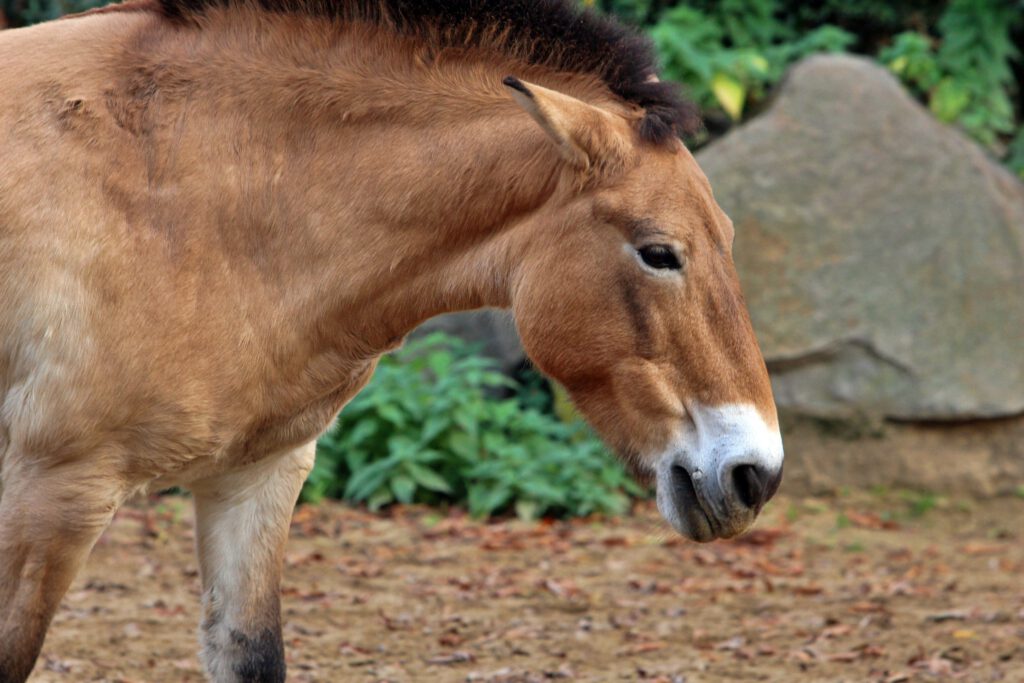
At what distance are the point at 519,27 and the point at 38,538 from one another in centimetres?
166

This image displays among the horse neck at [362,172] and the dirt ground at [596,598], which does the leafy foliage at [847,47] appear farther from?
the horse neck at [362,172]

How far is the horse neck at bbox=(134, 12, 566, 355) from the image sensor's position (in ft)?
9.98

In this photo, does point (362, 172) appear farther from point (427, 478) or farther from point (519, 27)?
point (427, 478)

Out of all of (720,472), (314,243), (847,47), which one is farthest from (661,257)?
(847,47)

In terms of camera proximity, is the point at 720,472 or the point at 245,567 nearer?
the point at 720,472

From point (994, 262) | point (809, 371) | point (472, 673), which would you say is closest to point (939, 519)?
point (809, 371)

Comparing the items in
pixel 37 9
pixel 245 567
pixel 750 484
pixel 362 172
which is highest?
pixel 362 172

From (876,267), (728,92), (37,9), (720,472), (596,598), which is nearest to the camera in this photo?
(720,472)

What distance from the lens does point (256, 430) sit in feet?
10.1

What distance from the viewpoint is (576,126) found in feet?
9.39

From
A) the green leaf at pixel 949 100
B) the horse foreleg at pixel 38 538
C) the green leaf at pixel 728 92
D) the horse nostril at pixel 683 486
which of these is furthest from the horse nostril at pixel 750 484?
the green leaf at pixel 949 100

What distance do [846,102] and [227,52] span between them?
502 cm

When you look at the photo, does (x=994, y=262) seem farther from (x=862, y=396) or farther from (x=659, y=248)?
(x=659, y=248)

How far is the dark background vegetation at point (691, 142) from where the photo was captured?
660 centimetres
